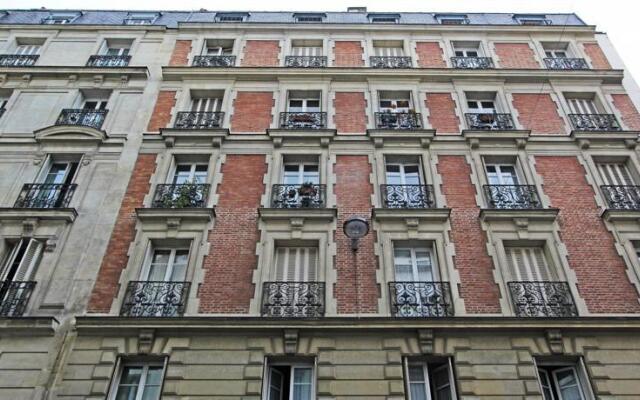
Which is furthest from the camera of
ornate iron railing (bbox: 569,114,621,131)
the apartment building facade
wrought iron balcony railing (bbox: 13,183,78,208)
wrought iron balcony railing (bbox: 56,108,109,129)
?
wrought iron balcony railing (bbox: 56,108,109,129)

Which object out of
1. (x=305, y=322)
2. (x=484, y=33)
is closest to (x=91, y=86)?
(x=305, y=322)

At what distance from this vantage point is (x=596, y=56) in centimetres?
1432

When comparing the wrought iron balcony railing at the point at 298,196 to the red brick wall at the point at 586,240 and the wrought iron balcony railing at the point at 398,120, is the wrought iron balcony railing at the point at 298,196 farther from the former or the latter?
the red brick wall at the point at 586,240

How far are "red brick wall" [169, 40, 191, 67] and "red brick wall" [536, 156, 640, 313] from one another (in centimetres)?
1067

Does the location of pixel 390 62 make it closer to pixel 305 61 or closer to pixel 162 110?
pixel 305 61

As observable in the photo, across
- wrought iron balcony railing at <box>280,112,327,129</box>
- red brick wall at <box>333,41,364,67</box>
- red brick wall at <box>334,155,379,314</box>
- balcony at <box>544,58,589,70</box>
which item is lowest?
red brick wall at <box>334,155,379,314</box>

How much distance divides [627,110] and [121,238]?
44.4ft

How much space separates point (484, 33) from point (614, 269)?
9035 millimetres

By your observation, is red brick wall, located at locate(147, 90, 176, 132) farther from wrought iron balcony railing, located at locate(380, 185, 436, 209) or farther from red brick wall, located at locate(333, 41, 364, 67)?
wrought iron balcony railing, located at locate(380, 185, 436, 209)

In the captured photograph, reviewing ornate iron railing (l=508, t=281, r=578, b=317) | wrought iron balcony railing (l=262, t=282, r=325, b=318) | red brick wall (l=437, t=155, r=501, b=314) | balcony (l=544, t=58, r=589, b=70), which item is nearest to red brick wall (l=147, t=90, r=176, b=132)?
wrought iron balcony railing (l=262, t=282, r=325, b=318)

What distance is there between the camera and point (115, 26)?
15.3 m

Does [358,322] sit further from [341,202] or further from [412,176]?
[412,176]

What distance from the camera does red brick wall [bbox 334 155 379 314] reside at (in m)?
8.75

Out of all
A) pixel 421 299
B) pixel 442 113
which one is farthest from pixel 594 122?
pixel 421 299
